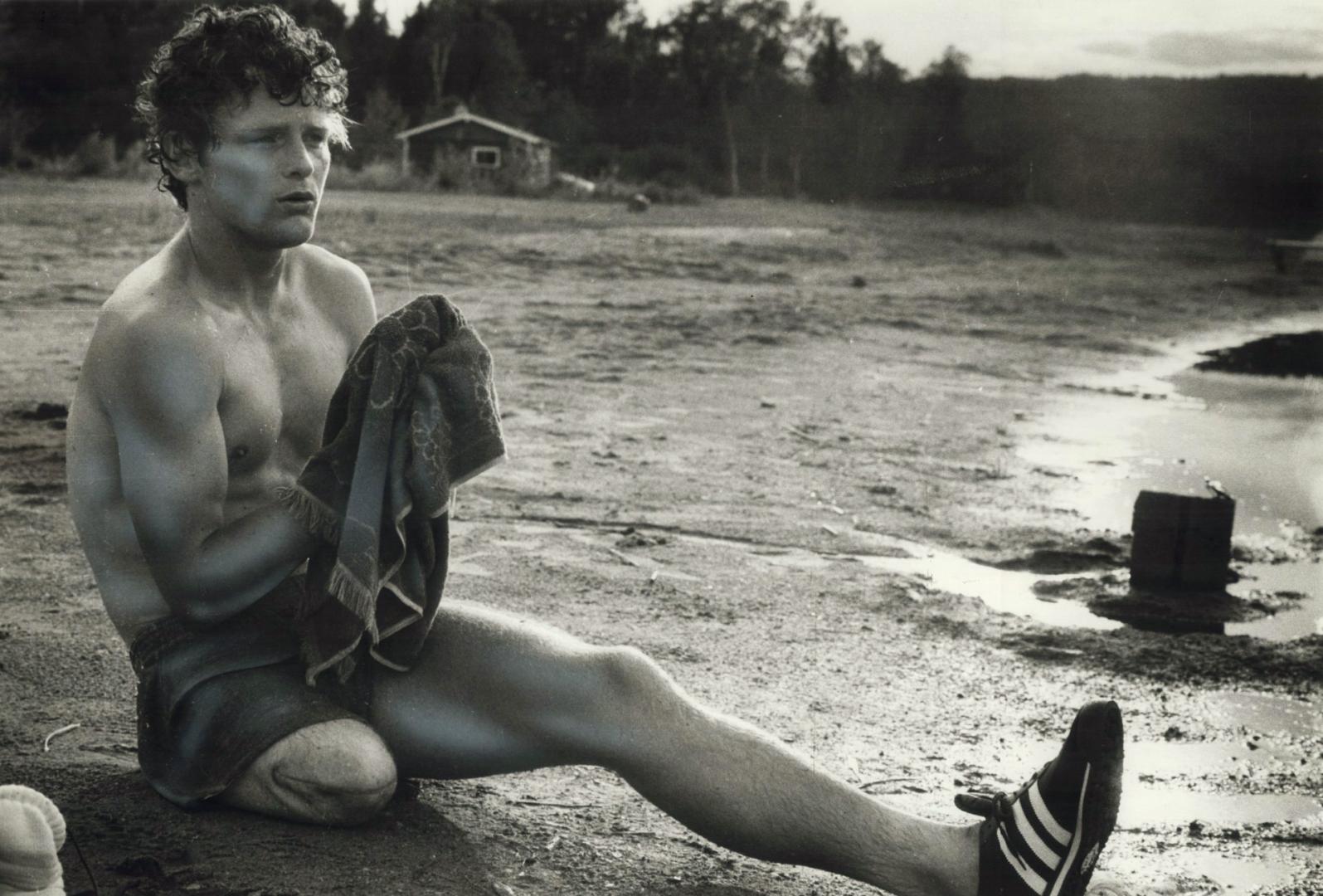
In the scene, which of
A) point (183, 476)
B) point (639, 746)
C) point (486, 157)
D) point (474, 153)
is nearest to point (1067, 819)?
point (639, 746)

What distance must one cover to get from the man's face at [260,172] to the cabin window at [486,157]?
15748 mm

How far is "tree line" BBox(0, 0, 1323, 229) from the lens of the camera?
12016 mm

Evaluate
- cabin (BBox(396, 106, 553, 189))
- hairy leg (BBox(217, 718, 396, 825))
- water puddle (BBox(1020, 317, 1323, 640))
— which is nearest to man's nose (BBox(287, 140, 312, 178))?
hairy leg (BBox(217, 718, 396, 825))

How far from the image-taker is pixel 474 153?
18.1 metres

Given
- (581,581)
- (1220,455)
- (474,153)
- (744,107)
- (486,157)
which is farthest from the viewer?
(744,107)

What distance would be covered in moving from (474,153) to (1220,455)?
12.3 metres

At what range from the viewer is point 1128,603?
4.82 metres

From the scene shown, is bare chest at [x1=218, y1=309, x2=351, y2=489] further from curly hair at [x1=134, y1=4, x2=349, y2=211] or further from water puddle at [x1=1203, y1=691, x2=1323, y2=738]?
water puddle at [x1=1203, y1=691, x2=1323, y2=738]

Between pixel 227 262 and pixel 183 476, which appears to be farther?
pixel 227 262

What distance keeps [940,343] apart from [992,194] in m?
11.8

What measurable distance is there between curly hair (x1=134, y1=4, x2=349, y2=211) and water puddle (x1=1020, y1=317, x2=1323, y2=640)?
335cm

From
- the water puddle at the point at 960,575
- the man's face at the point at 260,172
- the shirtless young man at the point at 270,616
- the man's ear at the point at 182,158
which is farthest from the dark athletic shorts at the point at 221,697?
the water puddle at the point at 960,575

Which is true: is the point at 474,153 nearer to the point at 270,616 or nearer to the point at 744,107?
the point at 744,107

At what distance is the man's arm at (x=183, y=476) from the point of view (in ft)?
8.54
